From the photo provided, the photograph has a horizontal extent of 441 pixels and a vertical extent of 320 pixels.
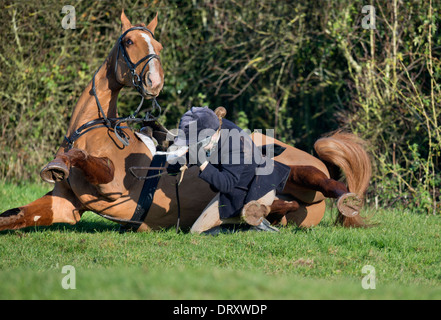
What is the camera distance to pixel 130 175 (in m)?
6.35

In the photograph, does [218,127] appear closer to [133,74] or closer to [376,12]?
[133,74]

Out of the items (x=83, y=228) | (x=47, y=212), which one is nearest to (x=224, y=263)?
(x=47, y=212)

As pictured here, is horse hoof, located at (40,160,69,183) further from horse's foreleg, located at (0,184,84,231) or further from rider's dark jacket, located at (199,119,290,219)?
rider's dark jacket, located at (199,119,290,219)

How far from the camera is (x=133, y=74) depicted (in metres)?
6.12

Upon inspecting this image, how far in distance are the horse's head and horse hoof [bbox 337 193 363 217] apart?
206 cm

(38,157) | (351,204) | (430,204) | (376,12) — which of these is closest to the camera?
(351,204)

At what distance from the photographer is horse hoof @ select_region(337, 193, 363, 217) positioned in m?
5.90

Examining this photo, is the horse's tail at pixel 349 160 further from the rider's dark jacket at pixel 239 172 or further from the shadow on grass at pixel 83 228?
the shadow on grass at pixel 83 228

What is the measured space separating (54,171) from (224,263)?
1.74m

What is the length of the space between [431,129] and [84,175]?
18.3 feet

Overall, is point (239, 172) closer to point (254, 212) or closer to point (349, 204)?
point (254, 212)

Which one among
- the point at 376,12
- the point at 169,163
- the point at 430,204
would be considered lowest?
the point at 430,204

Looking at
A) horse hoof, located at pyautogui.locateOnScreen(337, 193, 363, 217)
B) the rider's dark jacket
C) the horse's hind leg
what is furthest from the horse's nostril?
horse hoof, located at pyautogui.locateOnScreen(337, 193, 363, 217)

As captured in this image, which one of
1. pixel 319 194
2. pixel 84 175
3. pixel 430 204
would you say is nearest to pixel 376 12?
pixel 430 204
